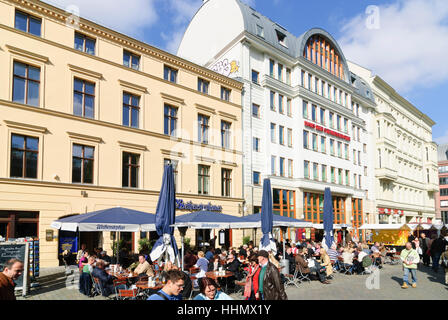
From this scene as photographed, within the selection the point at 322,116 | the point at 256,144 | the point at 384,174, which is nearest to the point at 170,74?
the point at 256,144

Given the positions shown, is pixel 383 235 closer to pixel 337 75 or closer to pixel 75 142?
pixel 337 75

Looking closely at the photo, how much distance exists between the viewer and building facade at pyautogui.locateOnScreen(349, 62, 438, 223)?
161 feet

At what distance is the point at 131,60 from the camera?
78.4ft

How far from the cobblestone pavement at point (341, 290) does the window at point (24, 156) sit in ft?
17.6

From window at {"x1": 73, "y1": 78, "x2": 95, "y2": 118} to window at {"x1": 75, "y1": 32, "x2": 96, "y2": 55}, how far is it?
1.95 meters

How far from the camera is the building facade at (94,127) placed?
724 inches

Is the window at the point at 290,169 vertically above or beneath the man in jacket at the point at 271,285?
above

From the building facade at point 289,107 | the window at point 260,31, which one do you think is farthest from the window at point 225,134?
the window at point 260,31

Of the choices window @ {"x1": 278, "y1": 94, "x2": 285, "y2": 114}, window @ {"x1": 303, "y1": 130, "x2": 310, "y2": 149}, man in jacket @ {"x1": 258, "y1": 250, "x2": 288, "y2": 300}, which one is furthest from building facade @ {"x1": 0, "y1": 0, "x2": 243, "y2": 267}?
man in jacket @ {"x1": 258, "y1": 250, "x2": 288, "y2": 300}

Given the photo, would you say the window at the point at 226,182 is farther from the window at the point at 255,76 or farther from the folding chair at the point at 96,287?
the folding chair at the point at 96,287

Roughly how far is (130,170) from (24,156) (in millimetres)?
6300

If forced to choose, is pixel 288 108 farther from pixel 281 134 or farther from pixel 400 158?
pixel 400 158

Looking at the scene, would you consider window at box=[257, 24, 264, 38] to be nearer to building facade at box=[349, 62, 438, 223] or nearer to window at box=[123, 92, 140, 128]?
window at box=[123, 92, 140, 128]

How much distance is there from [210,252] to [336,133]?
28.6 metres
